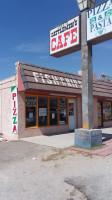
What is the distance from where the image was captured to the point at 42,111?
11.8m

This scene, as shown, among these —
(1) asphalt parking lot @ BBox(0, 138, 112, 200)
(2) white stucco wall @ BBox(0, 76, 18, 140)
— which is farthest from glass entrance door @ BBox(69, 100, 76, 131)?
(1) asphalt parking lot @ BBox(0, 138, 112, 200)

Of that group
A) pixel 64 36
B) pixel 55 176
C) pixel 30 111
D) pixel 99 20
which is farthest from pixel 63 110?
pixel 55 176

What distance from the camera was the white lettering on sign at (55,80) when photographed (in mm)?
10367

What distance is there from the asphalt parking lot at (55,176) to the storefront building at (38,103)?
3.47 metres

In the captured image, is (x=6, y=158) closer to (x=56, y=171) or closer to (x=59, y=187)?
(x=56, y=171)

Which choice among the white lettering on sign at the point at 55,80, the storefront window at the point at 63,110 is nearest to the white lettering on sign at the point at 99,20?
the white lettering on sign at the point at 55,80

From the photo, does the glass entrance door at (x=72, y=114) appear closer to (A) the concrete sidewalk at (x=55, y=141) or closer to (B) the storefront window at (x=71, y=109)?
(B) the storefront window at (x=71, y=109)

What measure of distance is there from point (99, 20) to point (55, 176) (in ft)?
21.0

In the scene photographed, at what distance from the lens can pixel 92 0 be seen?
8.44 m

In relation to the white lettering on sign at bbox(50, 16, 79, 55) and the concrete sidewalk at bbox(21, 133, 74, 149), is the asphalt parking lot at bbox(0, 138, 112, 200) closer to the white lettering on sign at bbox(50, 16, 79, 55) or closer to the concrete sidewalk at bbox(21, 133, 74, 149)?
the concrete sidewalk at bbox(21, 133, 74, 149)

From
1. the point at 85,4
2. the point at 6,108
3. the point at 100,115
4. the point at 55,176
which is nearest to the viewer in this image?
the point at 55,176

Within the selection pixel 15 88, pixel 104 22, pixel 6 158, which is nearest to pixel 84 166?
pixel 6 158

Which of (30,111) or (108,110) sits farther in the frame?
(108,110)

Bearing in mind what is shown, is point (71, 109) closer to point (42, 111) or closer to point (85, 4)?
point (42, 111)
